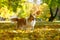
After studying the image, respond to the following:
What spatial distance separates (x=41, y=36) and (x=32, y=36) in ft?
0.36

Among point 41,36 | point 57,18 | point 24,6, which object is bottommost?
point 41,36

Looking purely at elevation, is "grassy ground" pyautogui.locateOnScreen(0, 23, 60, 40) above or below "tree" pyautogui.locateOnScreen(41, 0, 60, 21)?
below

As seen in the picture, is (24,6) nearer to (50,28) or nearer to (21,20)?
(21,20)

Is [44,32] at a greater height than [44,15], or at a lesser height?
lesser

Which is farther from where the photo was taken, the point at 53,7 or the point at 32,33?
the point at 53,7

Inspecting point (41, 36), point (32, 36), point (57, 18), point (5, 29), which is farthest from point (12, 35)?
point (57, 18)

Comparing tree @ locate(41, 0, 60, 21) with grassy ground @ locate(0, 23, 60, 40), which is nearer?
grassy ground @ locate(0, 23, 60, 40)

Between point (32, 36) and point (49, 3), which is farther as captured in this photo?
point (49, 3)

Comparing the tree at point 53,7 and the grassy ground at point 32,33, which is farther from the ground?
the tree at point 53,7

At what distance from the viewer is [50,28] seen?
192 cm

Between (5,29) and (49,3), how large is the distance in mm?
668

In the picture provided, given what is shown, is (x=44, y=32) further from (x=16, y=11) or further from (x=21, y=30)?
(x=16, y=11)

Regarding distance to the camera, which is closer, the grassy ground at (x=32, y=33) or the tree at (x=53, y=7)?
the grassy ground at (x=32, y=33)

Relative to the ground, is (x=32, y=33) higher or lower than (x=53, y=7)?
lower
